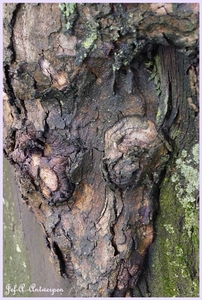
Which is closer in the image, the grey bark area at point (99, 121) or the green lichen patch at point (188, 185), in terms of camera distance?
the grey bark area at point (99, 121)

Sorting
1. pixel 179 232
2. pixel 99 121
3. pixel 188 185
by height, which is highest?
pixel 99 121

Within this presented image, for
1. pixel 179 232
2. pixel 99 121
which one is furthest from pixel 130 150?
pixel 179 232

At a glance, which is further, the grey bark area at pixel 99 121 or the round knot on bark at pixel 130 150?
the round knot on bark at pixel 130 150

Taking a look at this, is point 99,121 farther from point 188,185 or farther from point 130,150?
point 188,185

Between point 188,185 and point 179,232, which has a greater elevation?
point 188,185

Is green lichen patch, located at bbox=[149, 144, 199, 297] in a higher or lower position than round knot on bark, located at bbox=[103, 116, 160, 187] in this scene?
lower

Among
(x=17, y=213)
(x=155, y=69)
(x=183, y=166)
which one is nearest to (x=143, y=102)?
(x=155, y=69)

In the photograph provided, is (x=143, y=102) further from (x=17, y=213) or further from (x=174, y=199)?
(x=17, y=213)

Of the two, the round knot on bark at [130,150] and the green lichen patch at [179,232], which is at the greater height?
the round knot on bark at [130,150]
